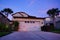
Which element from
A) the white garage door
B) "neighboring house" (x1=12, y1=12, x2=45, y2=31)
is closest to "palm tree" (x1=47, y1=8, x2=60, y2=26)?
"neighboring house" (x1=12, y1=12, x2=45, y2=31)

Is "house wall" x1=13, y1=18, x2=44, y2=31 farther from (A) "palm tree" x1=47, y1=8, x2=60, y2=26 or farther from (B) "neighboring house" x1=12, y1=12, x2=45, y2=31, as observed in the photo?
(A) "palm tree" x1=47, y1=8, x2=60, y2=26

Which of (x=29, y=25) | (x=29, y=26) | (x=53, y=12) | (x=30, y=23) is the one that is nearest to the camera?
(x=29, y=26)

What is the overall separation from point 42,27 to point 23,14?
55.2 ft

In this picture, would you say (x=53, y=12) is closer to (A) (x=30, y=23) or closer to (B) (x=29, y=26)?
(A) (x=30, y=23)

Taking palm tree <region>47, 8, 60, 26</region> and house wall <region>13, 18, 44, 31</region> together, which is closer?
house wall <region>13, 18, 44, 31</region>

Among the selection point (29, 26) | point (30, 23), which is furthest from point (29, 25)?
point (30, 23)

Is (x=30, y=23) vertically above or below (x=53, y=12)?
below

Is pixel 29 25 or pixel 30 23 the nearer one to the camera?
pixel 29 25

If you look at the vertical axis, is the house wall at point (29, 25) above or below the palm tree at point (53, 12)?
below

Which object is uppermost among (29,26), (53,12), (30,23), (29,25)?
(53,12)

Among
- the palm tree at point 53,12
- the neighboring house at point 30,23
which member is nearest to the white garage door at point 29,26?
the neighboring house at point 30,23

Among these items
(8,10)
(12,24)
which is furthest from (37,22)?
(8,10)

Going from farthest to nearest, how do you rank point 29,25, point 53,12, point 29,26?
point 53,12 → point 29,25 → point 29,26

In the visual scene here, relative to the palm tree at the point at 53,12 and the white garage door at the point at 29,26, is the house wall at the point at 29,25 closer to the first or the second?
the white garage door at the point at 29,26
